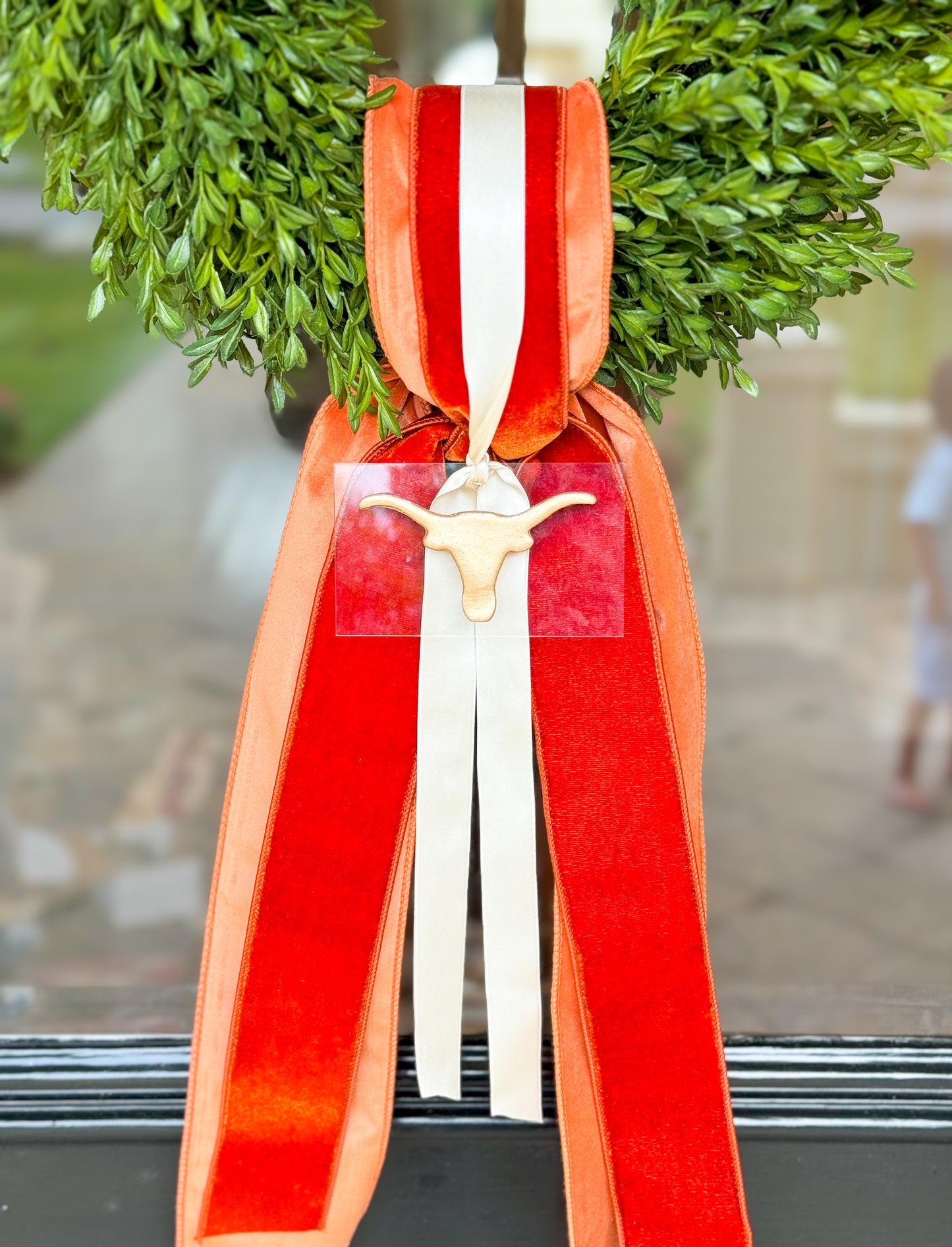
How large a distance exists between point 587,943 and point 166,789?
2.05m

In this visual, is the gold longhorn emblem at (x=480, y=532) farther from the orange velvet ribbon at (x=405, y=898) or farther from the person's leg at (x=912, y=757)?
the person's leg at (x=912, y=757)

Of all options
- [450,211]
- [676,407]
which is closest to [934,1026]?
[450,211]

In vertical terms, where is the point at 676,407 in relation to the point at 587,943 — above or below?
below

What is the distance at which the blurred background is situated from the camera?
2.32 meters

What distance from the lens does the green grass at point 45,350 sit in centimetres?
321

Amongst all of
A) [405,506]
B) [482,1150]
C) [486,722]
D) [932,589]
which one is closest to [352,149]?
[405,506]

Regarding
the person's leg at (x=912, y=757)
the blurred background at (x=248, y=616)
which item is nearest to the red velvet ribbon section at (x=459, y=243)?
the blurred background at (x=248, y=616)

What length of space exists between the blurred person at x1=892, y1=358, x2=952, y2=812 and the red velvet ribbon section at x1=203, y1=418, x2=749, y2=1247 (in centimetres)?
202

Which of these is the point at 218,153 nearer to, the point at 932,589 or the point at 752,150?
the point at 752,150

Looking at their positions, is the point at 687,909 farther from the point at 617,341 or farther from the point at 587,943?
the point at 617,341

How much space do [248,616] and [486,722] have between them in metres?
2.76

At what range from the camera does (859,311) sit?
329 centimetres

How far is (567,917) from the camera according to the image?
0.68 meters

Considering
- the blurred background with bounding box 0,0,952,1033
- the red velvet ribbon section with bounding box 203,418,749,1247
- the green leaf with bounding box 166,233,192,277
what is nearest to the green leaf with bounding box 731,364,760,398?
the red velvet ribbon section with bounding box 203,418,749,1247
